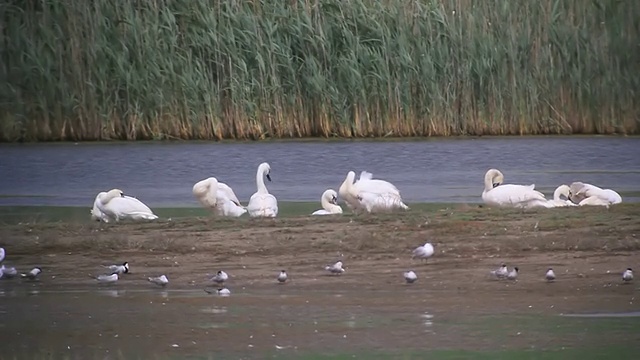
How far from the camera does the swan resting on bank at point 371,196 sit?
37.5 feet

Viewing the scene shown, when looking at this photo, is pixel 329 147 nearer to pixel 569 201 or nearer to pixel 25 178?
pixel 25 178

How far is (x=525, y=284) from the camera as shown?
8.43m

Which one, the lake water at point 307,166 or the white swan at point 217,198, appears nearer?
the white swan at point 217,198

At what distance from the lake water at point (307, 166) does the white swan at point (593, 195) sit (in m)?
0.73

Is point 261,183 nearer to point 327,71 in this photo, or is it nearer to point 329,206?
point 329,206

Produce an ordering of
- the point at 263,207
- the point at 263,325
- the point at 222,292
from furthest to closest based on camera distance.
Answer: the point at 263,207
the point at 222,292
the point at 263,325

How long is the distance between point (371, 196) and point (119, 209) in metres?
2.10

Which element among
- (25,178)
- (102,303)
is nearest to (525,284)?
(102,303)

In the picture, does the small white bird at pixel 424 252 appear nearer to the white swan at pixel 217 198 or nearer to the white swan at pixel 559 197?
the white swan at pixel 559 197

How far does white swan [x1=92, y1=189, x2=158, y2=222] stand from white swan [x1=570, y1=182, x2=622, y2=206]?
12.0 ft

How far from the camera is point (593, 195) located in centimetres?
1168

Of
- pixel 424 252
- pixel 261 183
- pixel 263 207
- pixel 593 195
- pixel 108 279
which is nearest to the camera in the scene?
pixel 108 279

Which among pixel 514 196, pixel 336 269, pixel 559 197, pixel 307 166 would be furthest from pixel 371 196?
pixel 307 166

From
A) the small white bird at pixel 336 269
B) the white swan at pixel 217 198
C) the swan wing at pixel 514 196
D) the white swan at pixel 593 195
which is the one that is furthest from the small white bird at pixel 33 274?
the white swan at pixel 593 195
